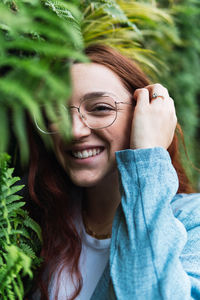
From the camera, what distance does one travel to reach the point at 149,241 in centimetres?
105

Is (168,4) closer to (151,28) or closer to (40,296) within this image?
(151,28)

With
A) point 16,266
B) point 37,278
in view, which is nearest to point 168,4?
point 37,278

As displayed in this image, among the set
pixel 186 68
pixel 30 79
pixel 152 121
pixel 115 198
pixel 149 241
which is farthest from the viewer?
pixel 186 68

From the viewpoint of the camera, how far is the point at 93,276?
1.46m

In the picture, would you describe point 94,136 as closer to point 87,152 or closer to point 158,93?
point 87,152

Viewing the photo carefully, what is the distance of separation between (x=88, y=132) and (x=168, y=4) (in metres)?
2.53

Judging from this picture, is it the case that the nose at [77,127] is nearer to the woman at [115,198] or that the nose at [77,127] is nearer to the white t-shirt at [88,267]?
the woman at [115,198]

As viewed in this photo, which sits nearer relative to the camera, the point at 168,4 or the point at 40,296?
the point at 40,296

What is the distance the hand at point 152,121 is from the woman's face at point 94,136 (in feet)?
0.32

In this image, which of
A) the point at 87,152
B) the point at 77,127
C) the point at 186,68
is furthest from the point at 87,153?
the point at 186,68

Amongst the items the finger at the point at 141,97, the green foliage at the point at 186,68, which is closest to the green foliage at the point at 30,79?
the finger at the point at 141,97

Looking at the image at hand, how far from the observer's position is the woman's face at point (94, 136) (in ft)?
4.35

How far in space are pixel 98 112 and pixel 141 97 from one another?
20 cm

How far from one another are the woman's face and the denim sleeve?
189 mm
